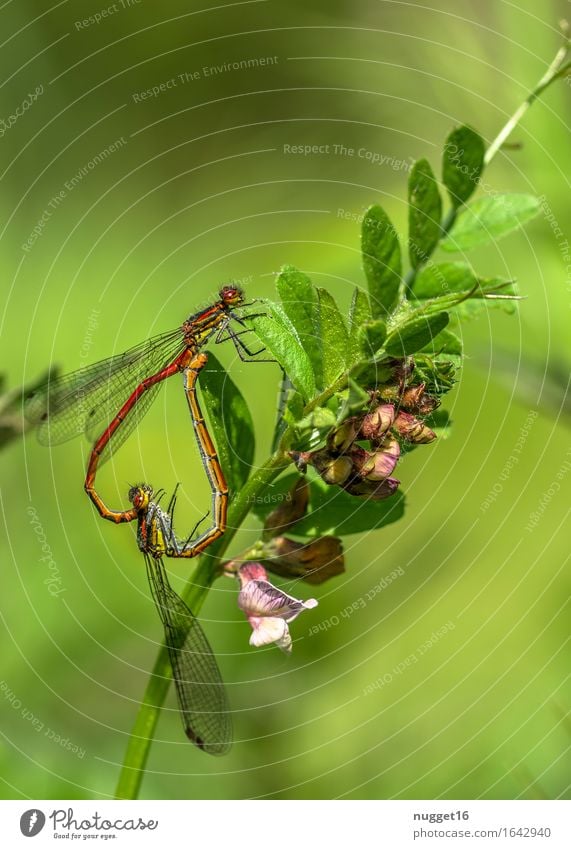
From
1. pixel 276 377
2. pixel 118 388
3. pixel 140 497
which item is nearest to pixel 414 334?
pixel 140 497

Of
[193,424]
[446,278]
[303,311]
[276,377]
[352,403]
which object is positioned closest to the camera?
[352,403]

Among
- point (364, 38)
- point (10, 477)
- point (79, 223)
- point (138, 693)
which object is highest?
point (364, 38)

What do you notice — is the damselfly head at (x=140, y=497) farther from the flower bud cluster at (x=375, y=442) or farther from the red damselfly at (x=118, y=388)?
the flower bud cluster at (x=375, y=442)

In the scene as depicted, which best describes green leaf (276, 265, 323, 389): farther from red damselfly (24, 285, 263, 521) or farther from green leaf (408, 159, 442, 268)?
red damselfly (24, 285, 263, 521)

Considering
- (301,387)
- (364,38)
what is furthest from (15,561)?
(364,38)

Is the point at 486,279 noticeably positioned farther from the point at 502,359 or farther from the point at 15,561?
the point at 15,561

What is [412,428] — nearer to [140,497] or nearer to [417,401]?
[417,401]
